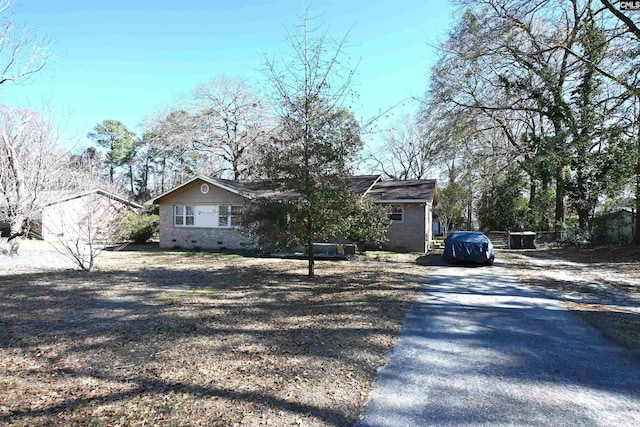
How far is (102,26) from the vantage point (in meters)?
12.6

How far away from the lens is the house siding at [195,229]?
18.9 m

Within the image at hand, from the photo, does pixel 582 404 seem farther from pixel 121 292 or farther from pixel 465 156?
pixel 465 156

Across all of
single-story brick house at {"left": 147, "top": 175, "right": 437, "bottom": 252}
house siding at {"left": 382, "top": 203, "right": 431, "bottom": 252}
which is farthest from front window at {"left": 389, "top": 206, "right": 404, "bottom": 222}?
house siding at {"left": 382, "top": 203, "right": 431, "bottom": 252}

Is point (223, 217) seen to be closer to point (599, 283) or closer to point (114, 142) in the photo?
point (599, 283)

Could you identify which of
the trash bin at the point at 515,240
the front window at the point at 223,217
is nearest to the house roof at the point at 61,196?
the front window at the point at 223,217

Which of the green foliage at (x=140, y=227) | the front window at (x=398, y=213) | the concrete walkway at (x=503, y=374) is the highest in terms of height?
the front window at (x=398, y=213)

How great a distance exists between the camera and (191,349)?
4570mm

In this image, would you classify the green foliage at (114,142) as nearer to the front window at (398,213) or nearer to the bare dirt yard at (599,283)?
the front window at (398,213)

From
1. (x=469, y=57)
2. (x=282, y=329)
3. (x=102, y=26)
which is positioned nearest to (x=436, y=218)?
(x=469, y=57)

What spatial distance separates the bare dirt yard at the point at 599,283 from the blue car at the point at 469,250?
988 millimetres

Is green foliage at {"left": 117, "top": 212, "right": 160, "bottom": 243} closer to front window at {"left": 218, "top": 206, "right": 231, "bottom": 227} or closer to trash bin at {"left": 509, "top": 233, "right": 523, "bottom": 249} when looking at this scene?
front window at {"left": 218, "top": 206, "right": 231, "bottom": 227}

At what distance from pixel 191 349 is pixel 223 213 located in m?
14.8

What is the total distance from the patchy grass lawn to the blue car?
4.66m

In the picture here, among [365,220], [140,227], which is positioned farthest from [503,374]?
[140,227]
